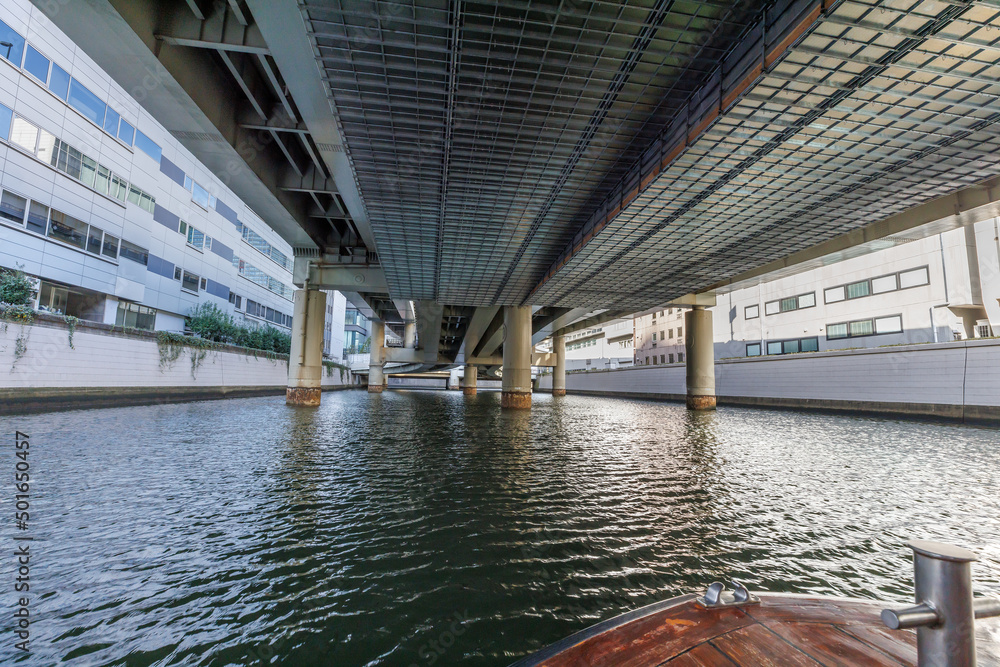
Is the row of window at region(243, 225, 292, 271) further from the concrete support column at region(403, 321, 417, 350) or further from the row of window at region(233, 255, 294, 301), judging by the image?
the concrete support column at region(403, 321, 417, 350)

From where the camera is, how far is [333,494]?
21.2 ft

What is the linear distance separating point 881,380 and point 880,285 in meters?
11.3

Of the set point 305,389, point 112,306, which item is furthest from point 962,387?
point 112,306

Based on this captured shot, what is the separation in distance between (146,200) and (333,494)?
32.8m

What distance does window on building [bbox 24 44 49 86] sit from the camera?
69.1 ft

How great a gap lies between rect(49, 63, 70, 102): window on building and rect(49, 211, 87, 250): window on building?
599 centimetres

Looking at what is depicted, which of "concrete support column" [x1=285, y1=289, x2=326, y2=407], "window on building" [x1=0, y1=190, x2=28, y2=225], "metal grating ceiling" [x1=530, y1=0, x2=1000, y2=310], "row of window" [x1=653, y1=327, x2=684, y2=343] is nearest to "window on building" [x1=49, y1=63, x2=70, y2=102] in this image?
"window on building" [x1=0, y1=190, x2=28, y2=225]

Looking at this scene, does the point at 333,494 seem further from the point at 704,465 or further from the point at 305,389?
the point at 305,389

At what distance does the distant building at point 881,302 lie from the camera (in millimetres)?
25734

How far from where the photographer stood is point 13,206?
20453 millimetres

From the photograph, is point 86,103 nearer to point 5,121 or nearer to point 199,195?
point 5,121

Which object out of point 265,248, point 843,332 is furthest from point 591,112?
point 265,248

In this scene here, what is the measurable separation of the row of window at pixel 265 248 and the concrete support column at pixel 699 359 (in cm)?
3964

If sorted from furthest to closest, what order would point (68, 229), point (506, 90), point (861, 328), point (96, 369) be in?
point (861, 328), point (68, 229), point (96, 369), point (506, 90)
